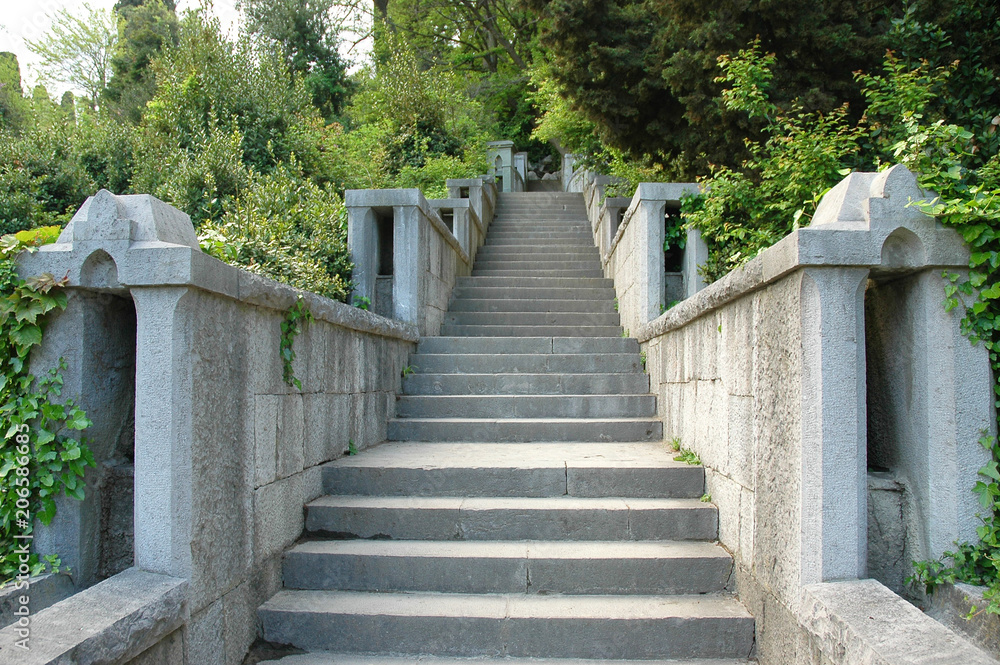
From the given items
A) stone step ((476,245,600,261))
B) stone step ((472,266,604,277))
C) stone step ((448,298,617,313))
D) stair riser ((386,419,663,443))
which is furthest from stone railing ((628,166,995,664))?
stone step ((476,245,600,261))

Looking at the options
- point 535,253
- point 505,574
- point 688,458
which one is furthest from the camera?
point 535,253

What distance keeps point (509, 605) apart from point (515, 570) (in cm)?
20

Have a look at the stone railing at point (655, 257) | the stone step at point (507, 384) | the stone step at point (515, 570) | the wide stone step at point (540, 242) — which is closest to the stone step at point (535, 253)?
the wide stone step at point (540, 242)

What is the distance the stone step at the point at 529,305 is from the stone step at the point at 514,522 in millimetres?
4235

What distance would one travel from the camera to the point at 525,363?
6.17 m

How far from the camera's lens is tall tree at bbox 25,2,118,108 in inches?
1025

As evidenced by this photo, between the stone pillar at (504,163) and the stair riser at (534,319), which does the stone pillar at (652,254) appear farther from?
the stone pillar at (504,163)

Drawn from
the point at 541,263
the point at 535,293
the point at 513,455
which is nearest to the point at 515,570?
the point at 513,455

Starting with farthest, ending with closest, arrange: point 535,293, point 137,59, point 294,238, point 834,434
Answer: point 137,59 → point 535,293 → point 294,238 → point 834,434

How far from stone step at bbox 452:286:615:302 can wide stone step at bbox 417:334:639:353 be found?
60.9 inches

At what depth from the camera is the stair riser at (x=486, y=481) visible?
3918 millimetres

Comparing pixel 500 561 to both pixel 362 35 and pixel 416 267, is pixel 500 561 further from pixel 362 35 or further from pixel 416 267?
pixel 362 35

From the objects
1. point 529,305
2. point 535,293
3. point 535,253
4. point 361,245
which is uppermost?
point 535,253

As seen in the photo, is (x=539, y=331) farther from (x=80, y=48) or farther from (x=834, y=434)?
(x=80, y=48)
